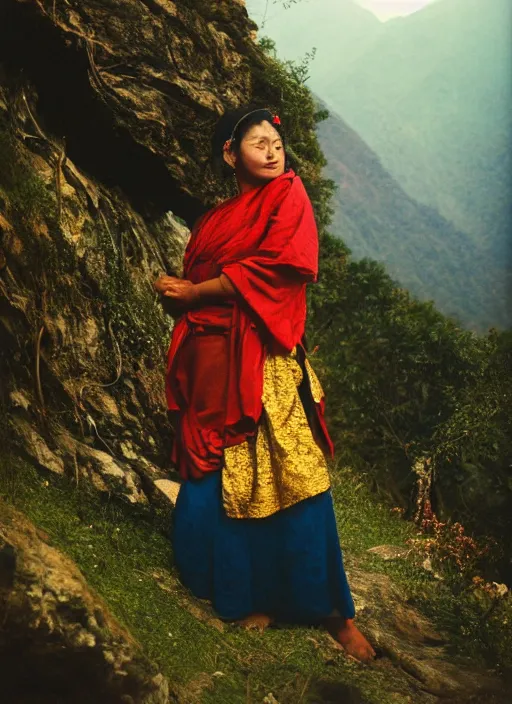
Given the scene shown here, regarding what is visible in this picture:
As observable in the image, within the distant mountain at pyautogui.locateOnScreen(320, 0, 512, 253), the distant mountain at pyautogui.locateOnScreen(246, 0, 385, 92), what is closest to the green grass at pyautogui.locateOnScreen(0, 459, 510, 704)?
the distant mountain at pyautogui.locateOnScreen(320, 0, 512, 253)

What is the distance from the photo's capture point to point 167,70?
11.7 ft

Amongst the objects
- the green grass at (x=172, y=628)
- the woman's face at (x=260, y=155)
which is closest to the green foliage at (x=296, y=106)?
the woman's face at (x=260, y=155)

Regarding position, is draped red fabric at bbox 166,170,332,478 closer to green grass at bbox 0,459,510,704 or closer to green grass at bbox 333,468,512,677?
green grass at bbox 0,459,510,704

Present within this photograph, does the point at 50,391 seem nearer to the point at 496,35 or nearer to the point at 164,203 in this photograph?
the point at 164,203

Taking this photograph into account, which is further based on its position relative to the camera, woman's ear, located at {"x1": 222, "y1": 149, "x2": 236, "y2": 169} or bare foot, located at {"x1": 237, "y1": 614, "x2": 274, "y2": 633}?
woman's ear, located at {"x1": 222, "y1": 149, "x2": 236, "y2": 169}

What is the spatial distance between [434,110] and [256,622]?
A: 344cm

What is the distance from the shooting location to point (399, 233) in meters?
4.64

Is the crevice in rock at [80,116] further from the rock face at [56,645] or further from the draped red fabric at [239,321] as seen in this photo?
the rock face at [56,645]

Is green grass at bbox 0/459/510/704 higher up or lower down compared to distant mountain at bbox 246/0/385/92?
lower down

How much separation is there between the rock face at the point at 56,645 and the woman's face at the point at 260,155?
1676 mm

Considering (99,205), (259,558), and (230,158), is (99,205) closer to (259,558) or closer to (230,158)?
(230,158)

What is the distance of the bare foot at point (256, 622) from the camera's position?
2.50m

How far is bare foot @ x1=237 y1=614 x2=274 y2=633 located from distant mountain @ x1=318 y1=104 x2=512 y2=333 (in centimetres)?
222

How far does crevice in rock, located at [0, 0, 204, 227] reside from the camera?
10.2 feet
